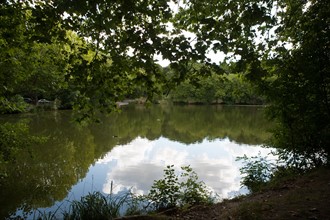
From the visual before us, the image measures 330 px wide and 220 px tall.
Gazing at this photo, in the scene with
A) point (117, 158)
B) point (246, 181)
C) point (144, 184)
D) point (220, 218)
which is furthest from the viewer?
point (117, 158)

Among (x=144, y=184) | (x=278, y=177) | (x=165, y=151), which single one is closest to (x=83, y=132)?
(x=165, y=151)

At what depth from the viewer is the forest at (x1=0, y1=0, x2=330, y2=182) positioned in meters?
3.78

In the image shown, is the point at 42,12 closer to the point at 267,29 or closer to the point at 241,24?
the point at 241,24

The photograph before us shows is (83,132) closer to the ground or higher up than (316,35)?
closer to the ground

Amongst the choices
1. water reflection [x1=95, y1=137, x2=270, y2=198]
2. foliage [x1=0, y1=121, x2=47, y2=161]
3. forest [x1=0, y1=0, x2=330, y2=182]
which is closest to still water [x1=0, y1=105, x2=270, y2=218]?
water reflection [x1=95, y1=137, x2=270, y2=198]

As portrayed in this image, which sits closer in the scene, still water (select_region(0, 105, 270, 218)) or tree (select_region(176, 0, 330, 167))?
tree (select_region(176, 0, 330, 167))

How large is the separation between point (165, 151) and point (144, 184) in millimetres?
6045

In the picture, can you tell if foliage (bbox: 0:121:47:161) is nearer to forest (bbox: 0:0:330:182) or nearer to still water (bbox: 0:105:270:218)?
still water (bbox: 0:105:270:218)

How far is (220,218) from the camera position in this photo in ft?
17.0

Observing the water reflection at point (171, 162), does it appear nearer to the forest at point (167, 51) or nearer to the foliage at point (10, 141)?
the foliage at point (10, 141)

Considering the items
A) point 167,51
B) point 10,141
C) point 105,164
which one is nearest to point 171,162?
point 105,164

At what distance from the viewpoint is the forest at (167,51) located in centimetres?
378

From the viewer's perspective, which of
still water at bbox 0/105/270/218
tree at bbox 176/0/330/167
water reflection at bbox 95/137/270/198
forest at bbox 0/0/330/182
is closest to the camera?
forest at bbox 0/0/330/182

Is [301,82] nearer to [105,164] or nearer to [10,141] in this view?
[10,141]
